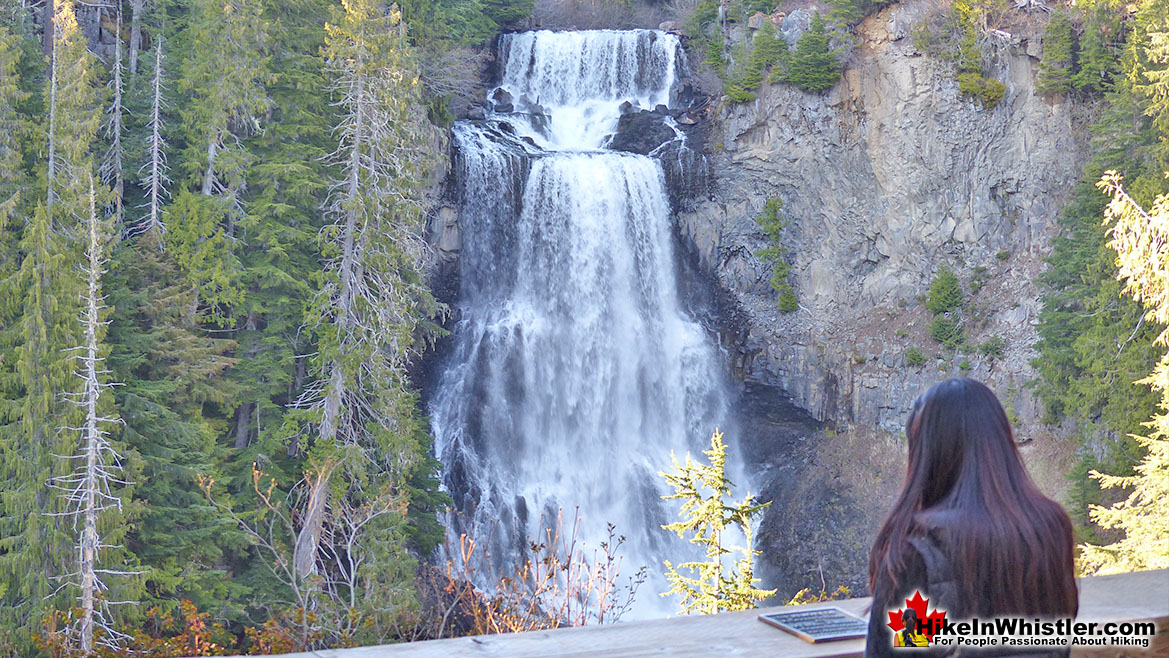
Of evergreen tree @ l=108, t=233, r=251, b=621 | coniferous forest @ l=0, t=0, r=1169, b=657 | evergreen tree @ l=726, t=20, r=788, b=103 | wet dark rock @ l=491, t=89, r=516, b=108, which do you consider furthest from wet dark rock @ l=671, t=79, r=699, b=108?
evergreen tree @ l=108, t=233, r=251, b=621

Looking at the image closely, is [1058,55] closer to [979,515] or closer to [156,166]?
[156,166]

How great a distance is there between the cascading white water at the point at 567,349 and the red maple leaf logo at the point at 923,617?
20034 millimetres

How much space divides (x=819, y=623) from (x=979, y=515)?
0.42 m

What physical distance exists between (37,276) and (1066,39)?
74.7ft

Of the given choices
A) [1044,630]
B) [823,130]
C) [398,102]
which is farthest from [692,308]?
[1044,630]

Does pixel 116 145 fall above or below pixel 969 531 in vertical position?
above

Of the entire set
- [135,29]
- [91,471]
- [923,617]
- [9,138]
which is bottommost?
[91,471]

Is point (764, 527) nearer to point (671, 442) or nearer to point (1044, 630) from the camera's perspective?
point (671, 442)

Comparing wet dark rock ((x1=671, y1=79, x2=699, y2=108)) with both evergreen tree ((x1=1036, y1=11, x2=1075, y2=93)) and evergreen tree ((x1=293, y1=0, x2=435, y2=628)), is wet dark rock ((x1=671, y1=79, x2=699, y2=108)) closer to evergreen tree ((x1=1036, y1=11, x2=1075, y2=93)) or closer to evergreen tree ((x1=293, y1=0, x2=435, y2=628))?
evergreen tree ((x1=1036, y1=11, x2=1075, y2=93))

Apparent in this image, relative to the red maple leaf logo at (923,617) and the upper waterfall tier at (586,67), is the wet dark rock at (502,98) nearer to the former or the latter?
the upper waterfall tier at (586,67)

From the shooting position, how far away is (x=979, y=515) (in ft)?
5.95

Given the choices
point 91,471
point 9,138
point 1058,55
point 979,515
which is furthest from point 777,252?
point 979,515

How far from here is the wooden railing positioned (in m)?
1.88

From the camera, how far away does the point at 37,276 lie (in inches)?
615
